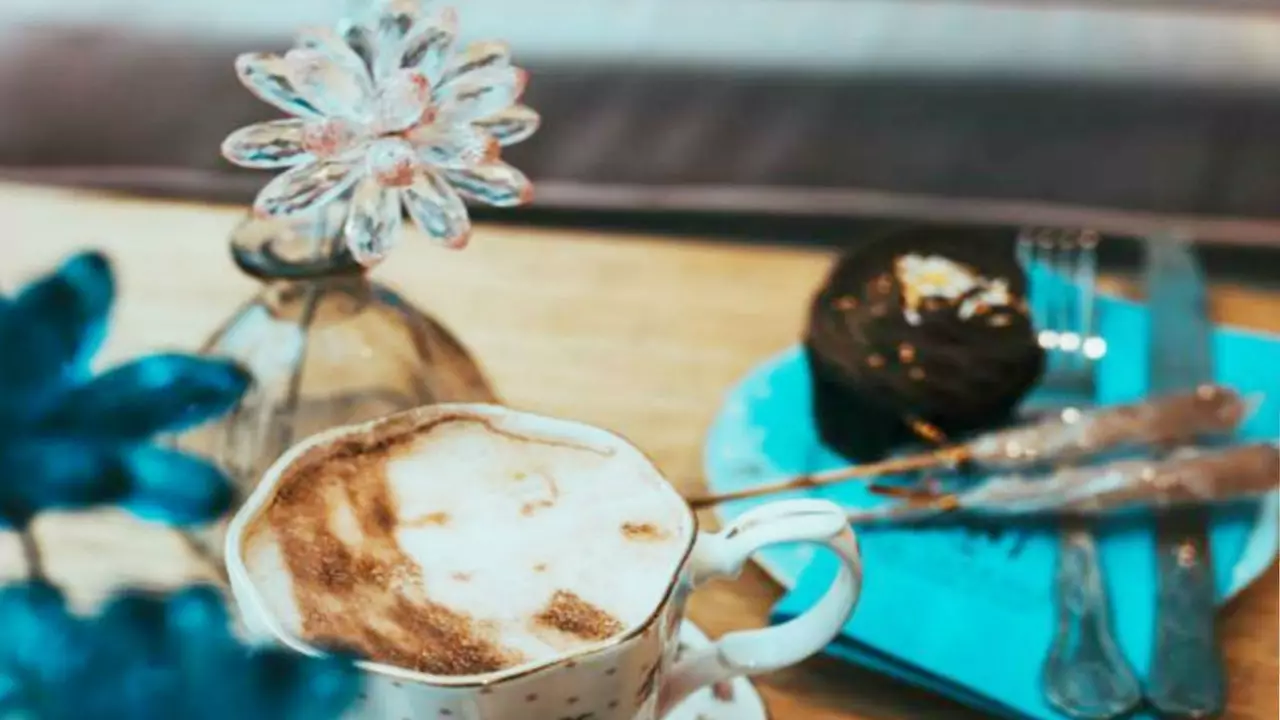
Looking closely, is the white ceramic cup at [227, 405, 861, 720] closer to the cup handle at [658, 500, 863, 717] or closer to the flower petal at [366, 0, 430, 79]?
the cup handle at [658, 500, 863, 717]

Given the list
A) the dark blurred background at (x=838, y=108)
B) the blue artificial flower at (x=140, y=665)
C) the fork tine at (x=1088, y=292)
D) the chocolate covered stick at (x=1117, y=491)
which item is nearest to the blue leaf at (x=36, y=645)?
the blue artificial flower at (x=140, y=665)


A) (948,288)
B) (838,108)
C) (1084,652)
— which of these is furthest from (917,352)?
(838,108)

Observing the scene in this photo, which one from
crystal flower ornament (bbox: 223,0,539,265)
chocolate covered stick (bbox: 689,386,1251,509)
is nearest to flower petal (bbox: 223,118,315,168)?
crystal flower ornament (bbox: 223,0,539,265)

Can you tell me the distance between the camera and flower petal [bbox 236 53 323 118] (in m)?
0.41

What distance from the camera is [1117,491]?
21.8 inches

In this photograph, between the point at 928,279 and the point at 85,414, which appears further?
the point at 928,279

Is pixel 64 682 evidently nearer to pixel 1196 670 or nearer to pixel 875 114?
pixel 1196 670

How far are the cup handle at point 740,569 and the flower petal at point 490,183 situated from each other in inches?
4.5

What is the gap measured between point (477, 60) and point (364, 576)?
0.52 feet

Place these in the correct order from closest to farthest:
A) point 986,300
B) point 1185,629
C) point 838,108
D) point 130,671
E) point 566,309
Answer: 1. point 130,671
2. point 1185,629
3. point 986,300
4. point 566,309
5. point 838,108

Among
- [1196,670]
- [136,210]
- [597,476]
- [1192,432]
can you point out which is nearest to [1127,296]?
[1192,432]

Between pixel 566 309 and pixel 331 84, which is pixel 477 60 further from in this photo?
pixel 566 309

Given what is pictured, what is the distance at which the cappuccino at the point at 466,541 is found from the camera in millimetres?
355

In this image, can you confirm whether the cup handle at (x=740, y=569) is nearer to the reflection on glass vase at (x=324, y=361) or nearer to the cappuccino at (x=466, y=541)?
the cappuccino at (x=466, y=541)
